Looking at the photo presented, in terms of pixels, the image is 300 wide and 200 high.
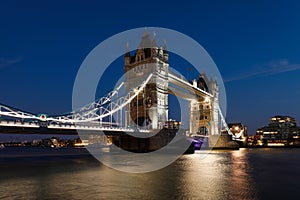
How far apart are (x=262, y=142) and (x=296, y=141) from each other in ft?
40.7

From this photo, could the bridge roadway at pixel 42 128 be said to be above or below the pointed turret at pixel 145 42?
below

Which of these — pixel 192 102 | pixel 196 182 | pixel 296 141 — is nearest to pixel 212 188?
pixel 196 182

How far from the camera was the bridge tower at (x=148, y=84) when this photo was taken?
45688mm

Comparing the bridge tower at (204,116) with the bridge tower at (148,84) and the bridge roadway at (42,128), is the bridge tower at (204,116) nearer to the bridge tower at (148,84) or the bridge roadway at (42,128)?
the bridge tower at (148,84)

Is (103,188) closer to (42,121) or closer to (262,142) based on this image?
(42,121)

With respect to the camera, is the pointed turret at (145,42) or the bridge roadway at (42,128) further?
the pointed turret at (145,42)

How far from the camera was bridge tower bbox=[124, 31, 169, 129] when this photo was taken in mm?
45688

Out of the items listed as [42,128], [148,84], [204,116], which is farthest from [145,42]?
[42,128]

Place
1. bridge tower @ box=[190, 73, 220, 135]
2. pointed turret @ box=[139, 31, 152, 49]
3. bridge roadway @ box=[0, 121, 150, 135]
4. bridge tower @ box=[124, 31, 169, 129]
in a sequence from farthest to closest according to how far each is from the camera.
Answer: bridge tower @ box=[190, 73, 220, 135], pointed turret @ box=[139, 31, 152, 49], bridge tower @ box=[124, 31, 169, 129], bridge roadway @ box=[0, 121, 150, 135]

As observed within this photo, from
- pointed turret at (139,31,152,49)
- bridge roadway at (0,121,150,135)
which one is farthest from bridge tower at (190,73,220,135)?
bridge roadway at (0,121,150,135)

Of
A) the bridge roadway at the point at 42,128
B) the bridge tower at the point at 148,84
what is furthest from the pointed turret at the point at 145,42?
the bridge roadway at the point at 42,128

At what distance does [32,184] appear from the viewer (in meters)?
14.0

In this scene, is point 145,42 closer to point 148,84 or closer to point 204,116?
point 148,84

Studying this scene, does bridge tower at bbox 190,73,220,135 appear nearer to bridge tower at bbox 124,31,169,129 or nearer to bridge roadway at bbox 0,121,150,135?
bridge tower at bbox 124,31,169,129
